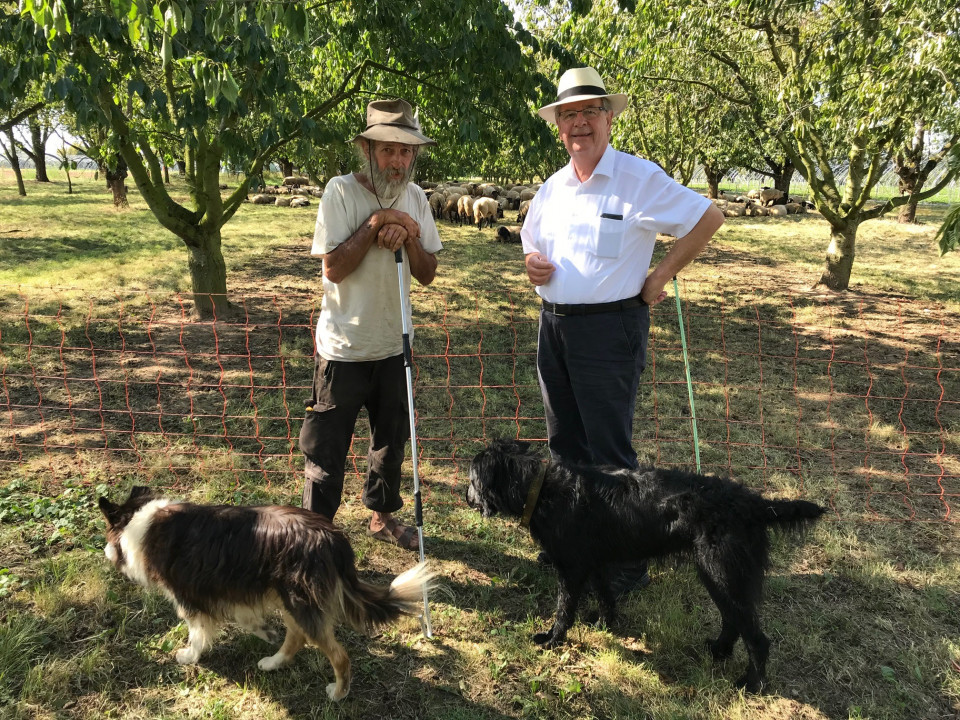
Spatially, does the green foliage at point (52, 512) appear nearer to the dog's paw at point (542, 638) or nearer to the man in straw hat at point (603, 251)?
the dog's paw at point (542, 638)

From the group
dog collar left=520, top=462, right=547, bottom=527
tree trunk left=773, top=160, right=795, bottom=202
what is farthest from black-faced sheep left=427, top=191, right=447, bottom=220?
dog collar left=520, top=462, right=547, bottom=527

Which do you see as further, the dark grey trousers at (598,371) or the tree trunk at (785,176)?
the tree trunk at (785,176)

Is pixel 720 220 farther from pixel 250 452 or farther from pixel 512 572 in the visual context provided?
pixel 250 452

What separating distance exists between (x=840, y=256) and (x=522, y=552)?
9.14 metres

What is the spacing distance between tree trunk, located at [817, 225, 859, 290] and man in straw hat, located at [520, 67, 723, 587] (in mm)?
8597

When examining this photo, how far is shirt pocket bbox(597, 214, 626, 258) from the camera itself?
102 inches

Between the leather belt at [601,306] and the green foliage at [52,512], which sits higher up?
the leather belt at [601,306]

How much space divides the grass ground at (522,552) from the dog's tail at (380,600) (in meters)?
0.37

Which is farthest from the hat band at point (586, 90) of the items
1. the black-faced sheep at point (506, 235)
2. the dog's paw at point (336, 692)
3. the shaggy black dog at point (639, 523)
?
the black-faced sheep at point (506, 235)

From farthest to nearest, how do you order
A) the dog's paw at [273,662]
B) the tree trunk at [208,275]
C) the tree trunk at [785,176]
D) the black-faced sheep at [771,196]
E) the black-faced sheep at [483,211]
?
the tree trunk at [785,176] < the black-faced sheep at [771,196] < the black-faced sheep at [483,211] < the tree trunk at [208,275] < the dog's paw at [273,662]

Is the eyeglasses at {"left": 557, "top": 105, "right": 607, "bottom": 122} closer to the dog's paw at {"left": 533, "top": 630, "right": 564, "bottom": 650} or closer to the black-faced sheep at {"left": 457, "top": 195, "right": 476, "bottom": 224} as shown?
the dog's paw at {"left": 533, "top": 630, "right": 564, "bottom": 650}

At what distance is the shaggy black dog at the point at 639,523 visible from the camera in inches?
91.4

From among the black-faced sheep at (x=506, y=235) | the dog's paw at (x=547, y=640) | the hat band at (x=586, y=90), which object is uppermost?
the hat band at (x=586, y=90)

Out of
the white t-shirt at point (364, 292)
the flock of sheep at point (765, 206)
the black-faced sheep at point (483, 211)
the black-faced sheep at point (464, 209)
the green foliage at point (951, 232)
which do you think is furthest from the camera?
the flock of sheep at point (765, 206)
